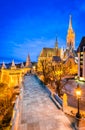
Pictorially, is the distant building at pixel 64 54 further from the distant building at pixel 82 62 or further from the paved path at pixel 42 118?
the paved path at pixel 42 118

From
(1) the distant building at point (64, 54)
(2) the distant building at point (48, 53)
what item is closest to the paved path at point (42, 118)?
(1) the distant building at point (64, 54)

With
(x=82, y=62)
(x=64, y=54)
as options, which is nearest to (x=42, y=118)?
(x=82, y=62)

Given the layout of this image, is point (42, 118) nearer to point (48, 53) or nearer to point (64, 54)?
point (48, 53)

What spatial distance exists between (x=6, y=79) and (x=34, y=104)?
181ft

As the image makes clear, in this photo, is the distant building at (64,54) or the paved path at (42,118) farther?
the distant building at (64,54)

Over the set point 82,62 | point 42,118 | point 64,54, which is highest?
point 64,54

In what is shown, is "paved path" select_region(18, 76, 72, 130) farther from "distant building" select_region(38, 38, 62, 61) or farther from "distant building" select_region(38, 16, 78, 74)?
"distant building" select_region(38, 38, 62, 61)

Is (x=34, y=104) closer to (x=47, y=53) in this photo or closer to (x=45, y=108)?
(x=45, y=108)

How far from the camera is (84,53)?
43188mm

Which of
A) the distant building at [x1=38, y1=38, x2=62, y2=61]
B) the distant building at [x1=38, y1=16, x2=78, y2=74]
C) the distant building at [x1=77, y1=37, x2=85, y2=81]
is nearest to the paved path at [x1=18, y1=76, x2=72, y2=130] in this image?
the distant building at [x1=77, y1=37, x2=85, y2=81]

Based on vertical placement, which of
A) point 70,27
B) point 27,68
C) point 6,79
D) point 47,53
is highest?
point 70,27

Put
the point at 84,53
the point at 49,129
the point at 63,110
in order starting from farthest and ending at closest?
the point at 84,53, the point at 63,110, the point at 49,129

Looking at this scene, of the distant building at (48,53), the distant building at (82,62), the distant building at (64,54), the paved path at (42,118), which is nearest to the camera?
the paved path at (42,118)

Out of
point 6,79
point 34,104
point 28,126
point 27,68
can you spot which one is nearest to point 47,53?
point 27,68
